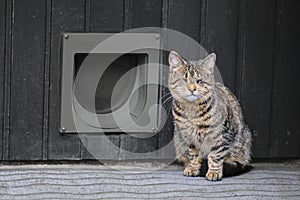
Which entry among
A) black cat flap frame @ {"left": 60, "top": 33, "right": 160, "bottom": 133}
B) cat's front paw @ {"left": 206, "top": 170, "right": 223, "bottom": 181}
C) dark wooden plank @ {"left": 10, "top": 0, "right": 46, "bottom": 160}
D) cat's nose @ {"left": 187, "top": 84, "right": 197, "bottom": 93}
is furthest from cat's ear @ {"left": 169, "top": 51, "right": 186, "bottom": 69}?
dark wooden plank @ {"left": 10, "top": 0, "right": 46, "bottom": 160}

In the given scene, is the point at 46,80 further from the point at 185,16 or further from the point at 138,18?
the point at 185,16

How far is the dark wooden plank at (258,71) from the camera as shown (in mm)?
4180

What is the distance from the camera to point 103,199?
3.73 metres

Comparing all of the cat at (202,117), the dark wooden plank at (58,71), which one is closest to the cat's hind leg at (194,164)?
the cat at (202,117)

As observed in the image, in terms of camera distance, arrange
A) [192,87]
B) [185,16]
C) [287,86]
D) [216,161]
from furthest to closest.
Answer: [287,86]
[185,16]
[216,161]
[192,87]

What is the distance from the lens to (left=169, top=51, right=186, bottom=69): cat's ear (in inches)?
152

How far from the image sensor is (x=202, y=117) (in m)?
3.89

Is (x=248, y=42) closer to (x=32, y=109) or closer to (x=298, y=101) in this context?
(x=298, y=101)

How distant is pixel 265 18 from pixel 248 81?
31 cm

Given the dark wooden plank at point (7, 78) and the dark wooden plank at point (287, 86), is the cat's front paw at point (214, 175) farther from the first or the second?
the dark wooden plank at point (7, 78)

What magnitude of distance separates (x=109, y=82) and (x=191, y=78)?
54cm

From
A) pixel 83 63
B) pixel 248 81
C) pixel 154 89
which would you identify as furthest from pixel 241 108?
pixel 83 63

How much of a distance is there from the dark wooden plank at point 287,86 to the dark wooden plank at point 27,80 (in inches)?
43.6

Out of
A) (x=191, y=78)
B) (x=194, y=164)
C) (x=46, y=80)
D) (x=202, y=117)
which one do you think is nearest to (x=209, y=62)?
(x=191, y=78)
